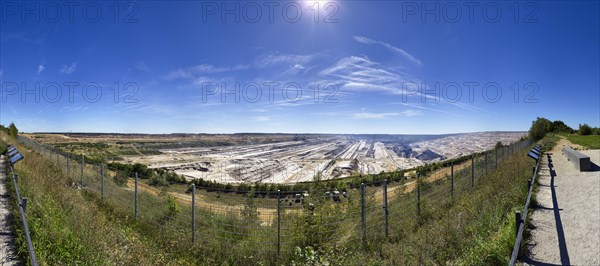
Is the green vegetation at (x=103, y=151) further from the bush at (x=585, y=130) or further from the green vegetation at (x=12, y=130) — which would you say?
the bush at (x=585, y=130)

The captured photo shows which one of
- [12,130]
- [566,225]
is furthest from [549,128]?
[12,130]

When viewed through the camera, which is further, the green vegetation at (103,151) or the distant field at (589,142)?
the green vegetation at (103,151)

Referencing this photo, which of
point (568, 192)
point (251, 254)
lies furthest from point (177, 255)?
point (568, 192)

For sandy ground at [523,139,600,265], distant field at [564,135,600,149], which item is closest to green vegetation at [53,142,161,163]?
sandy ground at [523,139,600,265]

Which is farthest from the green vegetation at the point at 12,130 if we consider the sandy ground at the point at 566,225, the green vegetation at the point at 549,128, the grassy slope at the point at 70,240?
the green vegetation at the point at 549,128

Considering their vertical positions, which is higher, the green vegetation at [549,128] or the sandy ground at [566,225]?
the green vegetation at [549,128]

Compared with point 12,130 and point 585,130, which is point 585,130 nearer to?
point 585,130

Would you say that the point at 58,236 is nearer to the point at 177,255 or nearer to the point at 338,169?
the point at 177,255

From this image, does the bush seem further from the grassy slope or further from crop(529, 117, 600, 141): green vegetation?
the grassy slope
